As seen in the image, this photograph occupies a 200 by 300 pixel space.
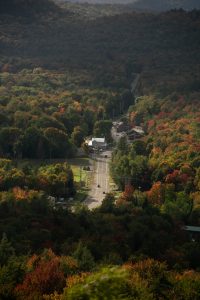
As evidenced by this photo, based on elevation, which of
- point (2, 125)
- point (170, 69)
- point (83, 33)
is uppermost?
point (83, 33)

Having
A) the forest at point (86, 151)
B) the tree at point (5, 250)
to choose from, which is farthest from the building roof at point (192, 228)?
the tree at point (5, 250)

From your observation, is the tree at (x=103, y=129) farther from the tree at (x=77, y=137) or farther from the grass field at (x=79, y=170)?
the grass field at (x=79, y=170)

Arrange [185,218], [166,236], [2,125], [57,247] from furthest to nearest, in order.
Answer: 1. [2,125]
2. [185,218]
3. [166,236]
4. [57,247]

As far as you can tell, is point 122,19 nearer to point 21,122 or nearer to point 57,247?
point 21,122

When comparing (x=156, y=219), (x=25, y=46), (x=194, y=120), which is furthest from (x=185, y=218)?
(x=25, y=46)

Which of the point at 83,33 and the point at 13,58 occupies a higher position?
the point at 83,33

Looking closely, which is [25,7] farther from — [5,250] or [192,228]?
[5,250]
